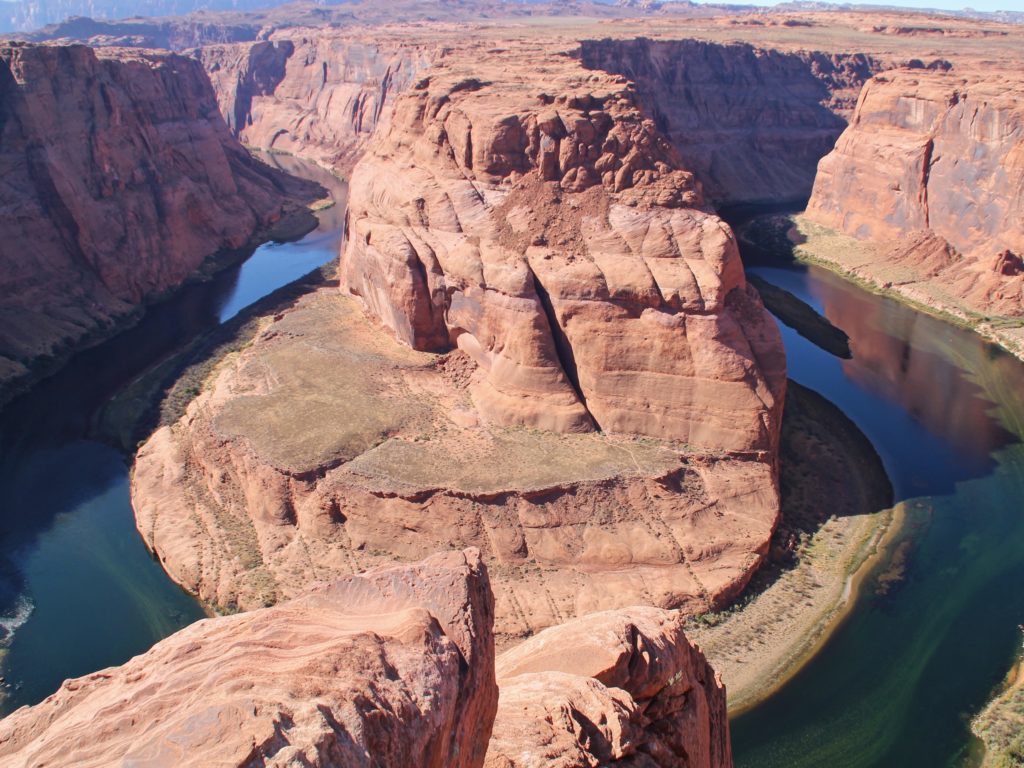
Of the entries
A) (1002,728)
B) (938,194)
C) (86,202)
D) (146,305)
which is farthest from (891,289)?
(86,202)

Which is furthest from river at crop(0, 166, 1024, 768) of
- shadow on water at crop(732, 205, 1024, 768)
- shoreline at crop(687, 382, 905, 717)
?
shoreline at crop(687, 382, 905, 717)

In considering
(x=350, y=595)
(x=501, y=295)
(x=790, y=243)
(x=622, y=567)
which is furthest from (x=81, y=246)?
(x=790, y=243)

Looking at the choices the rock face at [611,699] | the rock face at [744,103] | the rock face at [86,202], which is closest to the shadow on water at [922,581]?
the rock face at [611,699]

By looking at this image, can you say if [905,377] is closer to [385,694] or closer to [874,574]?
[874,574]

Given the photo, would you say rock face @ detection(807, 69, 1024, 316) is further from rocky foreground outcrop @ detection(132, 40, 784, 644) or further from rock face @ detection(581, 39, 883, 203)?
rocky foreground outcrop @ detection(132, 40, 784, 644)

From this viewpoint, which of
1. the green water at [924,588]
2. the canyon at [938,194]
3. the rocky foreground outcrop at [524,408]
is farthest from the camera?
the canyon at [938,194]

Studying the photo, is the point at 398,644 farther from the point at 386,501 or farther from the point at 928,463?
the point at 928,463

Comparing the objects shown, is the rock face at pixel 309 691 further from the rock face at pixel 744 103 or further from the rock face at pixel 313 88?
the rock face at pixel 313 88
